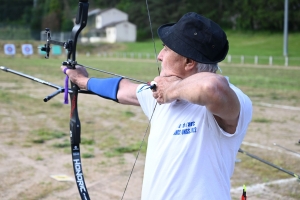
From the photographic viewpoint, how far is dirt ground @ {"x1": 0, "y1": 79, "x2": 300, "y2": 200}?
4.52 m

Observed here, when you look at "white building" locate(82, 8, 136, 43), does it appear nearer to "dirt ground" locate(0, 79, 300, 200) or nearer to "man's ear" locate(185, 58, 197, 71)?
"dirt ground" locate(0, 79, 300, 200)

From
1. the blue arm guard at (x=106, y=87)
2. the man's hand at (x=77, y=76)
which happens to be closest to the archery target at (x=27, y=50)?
the man's hand at (x=77, y=76)

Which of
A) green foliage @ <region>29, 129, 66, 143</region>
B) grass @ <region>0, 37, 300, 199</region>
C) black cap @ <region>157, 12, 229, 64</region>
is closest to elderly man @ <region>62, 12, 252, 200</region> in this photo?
black cap @ <region>157, 12, 229, 64</region>

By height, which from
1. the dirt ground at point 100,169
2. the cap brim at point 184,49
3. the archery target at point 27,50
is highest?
the cap brim at point 184,49

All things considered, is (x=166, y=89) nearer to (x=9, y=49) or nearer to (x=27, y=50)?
(x=9, y=49)

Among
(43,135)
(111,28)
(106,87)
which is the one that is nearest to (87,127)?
(43,135)

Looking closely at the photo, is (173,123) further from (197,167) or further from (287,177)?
(287,177)

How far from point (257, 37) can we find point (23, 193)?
46168mm

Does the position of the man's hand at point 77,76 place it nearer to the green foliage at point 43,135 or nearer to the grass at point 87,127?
the grass at point 87,127

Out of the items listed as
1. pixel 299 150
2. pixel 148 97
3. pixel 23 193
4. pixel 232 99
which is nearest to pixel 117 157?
pixel 23 193

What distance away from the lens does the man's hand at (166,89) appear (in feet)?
6.03

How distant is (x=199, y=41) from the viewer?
1.86 m

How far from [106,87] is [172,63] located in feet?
1.85

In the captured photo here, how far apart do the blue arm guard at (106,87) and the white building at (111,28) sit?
136 feet
